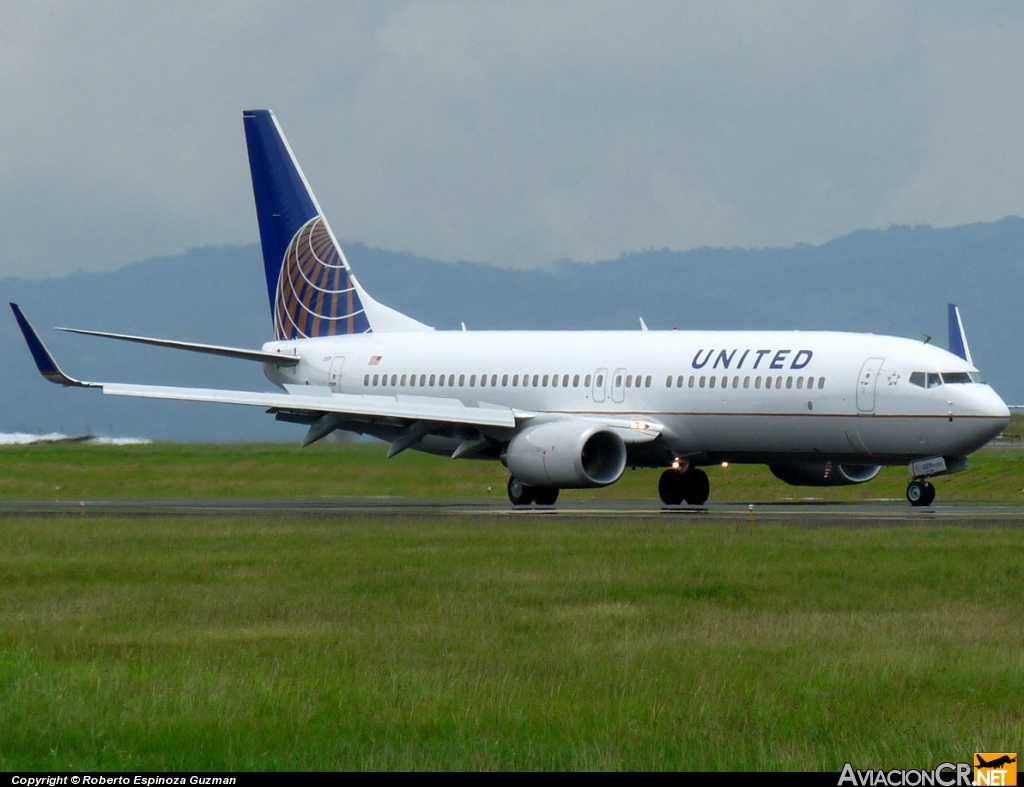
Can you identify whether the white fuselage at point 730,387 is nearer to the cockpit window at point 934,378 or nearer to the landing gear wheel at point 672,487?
the cockpit window at point 934,378

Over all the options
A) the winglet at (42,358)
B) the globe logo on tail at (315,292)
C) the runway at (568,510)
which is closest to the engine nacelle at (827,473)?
the runway at (568,510)

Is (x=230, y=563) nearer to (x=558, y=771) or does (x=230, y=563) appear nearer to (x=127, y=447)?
(x=558, y=771)

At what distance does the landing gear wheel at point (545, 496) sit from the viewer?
3831 cm

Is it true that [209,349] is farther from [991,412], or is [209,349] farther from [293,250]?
[991,412]

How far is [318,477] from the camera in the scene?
43406 mm

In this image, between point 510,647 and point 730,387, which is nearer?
point 510,647

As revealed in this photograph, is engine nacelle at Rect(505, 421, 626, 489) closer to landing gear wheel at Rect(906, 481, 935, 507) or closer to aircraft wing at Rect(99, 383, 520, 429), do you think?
aircraft wing at Rect(99, 383, 520, 429)

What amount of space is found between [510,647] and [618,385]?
24.3m

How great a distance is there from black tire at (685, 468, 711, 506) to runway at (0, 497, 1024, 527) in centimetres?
58

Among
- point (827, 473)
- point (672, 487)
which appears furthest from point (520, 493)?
point (827, 473)

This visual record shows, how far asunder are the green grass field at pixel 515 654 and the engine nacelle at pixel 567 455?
11.2 meters

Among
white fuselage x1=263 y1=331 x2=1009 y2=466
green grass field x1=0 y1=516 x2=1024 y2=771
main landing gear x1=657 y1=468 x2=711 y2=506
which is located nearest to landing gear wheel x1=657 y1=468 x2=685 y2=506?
main landing gear x1=657 y1=468 x2=711 y2=506

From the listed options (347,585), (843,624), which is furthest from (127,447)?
(843,624)

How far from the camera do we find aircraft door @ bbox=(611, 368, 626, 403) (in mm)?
38250
